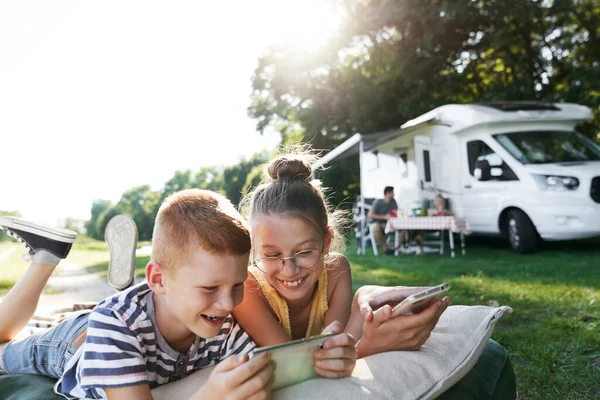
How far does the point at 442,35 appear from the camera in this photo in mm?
16812

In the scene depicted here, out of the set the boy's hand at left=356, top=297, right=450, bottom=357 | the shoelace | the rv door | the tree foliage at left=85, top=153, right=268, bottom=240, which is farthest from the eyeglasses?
the tree foliage at left=85, top=153, right=268, bottom=240

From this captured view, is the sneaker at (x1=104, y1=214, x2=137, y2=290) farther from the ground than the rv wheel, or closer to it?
farther from the ground

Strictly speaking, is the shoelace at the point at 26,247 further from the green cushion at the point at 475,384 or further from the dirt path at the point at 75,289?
the dirt path at the point at 75,289

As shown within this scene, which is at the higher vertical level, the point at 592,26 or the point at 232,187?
the point at 592,26

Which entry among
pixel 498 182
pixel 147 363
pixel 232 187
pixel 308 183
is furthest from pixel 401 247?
pixel 232 187

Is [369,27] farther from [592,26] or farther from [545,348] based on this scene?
[545,348]

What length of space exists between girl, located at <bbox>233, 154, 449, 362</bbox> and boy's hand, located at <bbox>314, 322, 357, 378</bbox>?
22cm

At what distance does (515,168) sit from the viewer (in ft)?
32.2

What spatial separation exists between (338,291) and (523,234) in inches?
314

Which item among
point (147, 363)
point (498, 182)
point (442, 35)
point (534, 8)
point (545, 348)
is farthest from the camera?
point (442, 35)

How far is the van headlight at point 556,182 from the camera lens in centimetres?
914

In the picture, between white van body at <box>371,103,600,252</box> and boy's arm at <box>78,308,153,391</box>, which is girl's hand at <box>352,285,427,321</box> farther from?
white van body at <box>371,103,600,252</box>

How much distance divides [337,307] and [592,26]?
15756 millimetres

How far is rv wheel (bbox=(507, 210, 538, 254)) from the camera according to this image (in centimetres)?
956
